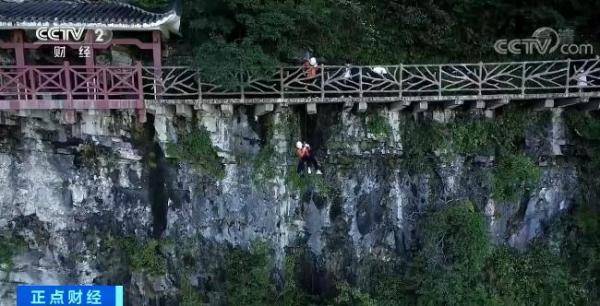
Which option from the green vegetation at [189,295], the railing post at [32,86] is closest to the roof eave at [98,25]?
the railing post at [32,86]

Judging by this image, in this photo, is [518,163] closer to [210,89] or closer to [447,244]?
[447,244]

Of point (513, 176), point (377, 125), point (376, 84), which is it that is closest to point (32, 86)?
point (376, 84)

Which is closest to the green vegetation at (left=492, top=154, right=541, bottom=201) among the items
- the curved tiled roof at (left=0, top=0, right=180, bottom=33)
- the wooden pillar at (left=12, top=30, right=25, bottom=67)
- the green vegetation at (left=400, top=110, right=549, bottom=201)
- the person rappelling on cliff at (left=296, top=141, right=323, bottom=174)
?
the green vegetation at (left=400, top=110, right=549, bottom=201)

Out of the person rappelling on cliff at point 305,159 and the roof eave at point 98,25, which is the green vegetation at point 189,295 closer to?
the person rappelling on cliff at point 305,159

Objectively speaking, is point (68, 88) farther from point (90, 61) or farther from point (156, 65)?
point (156, 65)

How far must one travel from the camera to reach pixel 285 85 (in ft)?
38.8

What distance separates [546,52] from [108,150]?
422 inches

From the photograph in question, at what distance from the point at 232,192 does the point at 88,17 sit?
487 centimetres

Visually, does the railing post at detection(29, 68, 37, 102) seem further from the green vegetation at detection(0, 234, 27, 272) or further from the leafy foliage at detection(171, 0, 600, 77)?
the green vegetation at detection(0, 234, 27, 272)

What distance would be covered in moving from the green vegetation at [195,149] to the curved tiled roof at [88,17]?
2386mm

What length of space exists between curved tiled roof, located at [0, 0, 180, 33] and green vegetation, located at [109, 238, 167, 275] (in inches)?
194

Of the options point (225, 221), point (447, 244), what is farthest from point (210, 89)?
point (447, 244)

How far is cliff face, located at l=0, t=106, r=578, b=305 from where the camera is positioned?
12570 millimetres

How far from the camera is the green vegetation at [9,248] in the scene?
12719 millimetres
